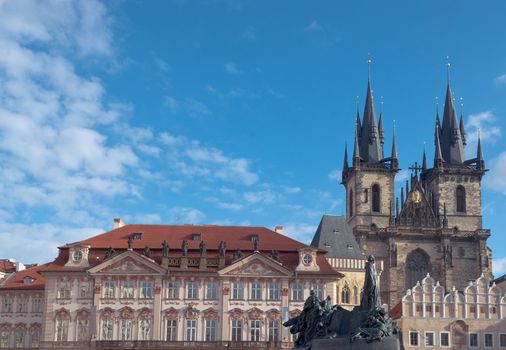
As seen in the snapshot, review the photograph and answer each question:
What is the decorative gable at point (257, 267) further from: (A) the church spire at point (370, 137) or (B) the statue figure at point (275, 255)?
(A) the church spire at point (370, 137)

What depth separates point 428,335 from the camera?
70562mm

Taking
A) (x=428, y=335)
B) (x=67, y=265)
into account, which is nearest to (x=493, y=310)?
(x=428, y=335)

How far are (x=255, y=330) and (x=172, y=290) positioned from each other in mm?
7358

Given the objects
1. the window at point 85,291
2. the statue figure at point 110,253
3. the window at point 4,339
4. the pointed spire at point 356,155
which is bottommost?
the window at point 4,339

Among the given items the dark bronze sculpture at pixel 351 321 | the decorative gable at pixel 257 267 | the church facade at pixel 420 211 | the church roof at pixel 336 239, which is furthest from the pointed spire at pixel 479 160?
the dark bronze sculpture at pixel 351 321

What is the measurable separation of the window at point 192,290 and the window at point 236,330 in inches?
147

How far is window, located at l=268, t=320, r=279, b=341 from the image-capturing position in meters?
62.7

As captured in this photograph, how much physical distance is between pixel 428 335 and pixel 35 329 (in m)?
34.3

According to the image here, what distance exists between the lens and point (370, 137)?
346 ft

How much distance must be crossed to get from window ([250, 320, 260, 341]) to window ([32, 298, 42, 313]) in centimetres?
1877

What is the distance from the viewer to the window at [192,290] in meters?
63.6

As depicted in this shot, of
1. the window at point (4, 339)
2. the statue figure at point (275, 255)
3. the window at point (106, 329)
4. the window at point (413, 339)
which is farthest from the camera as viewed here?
the window at point (413, 339)

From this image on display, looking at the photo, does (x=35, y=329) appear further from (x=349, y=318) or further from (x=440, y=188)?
(x=440, y=188)

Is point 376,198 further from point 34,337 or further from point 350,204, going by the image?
point 34,337
